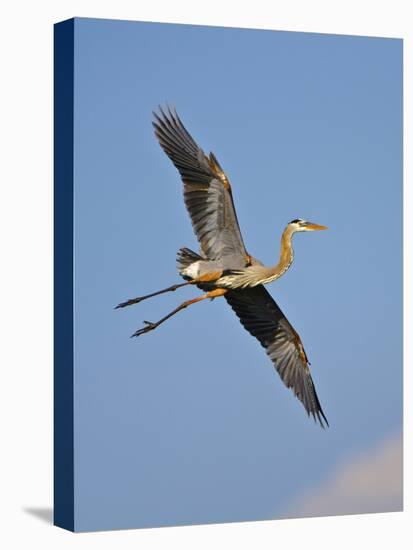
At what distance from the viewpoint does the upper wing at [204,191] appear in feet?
36.8

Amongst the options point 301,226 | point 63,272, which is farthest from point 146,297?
point 301,226

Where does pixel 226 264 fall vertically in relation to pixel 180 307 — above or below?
above

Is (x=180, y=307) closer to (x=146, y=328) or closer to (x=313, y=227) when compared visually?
(x=146, y=328)

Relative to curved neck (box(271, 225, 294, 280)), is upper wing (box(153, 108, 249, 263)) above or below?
above

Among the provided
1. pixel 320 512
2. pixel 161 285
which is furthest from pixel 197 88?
pixel 320 512

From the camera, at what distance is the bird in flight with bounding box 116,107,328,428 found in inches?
443

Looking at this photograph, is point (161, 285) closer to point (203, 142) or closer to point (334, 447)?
point (203, 142)

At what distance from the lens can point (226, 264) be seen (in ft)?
37.8

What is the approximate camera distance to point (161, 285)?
11.2 metres

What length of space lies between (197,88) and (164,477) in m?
2.50

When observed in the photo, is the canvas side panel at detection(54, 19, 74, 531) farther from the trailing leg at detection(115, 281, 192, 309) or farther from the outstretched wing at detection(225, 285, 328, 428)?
the outstretched wing at detection(225, 285, 328, 428)

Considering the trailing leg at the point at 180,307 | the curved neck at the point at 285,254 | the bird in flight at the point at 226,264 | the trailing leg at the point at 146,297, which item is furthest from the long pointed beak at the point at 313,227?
the trailing leg at the point at 146,297

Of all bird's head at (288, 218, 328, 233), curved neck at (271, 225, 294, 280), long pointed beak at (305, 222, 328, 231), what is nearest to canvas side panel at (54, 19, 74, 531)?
→ curved neck at (271, 225, 294, 280)

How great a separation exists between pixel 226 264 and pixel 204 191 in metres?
0.52
